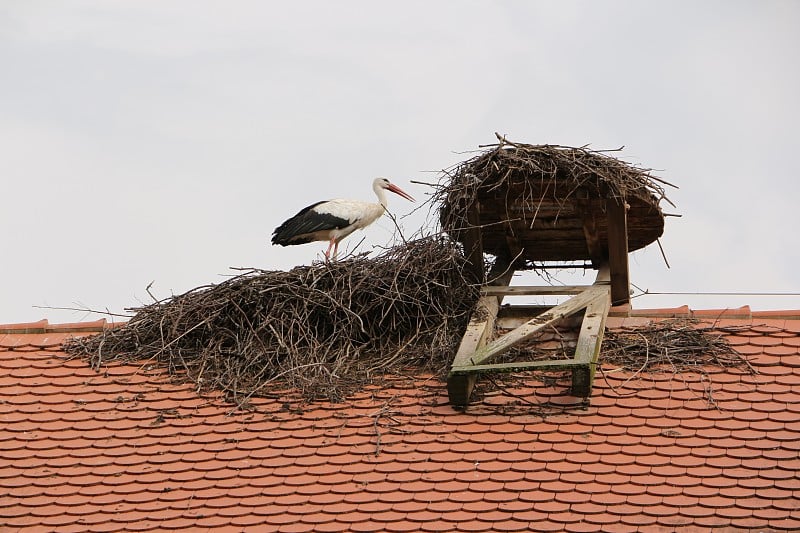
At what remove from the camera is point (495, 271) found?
9945 mm

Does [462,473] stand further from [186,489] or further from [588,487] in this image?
[186,489]

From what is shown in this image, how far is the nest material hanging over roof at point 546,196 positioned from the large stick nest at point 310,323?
43cm

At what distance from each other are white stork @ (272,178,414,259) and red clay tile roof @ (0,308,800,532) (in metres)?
4.46

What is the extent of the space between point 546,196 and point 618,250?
0.61 metres

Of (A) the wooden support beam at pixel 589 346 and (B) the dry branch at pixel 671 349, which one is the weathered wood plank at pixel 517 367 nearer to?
(A) the wooden support beam at pixel 589 346

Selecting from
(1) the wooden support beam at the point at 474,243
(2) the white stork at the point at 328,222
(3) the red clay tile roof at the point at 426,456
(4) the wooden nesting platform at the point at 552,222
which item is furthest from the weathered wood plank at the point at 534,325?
(2) the white stork at the point at 328,222

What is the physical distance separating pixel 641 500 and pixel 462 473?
103 centimetres

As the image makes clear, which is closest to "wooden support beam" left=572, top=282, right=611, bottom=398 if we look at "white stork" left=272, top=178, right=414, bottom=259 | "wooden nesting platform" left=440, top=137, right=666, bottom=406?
"wooden nesting platform" left=440, top=137, right=666, bottom=406

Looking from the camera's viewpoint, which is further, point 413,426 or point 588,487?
point 413,426

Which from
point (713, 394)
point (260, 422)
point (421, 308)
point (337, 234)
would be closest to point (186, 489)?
point (260, 422)

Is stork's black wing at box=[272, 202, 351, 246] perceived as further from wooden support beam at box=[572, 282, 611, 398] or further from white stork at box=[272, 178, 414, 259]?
wooden support beam at box=[572, 282, 611, 398]

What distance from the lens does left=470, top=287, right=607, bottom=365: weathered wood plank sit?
27.1 ft

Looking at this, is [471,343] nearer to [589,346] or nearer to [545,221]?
[589,346]

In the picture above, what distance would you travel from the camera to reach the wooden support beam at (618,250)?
9.06 meters
